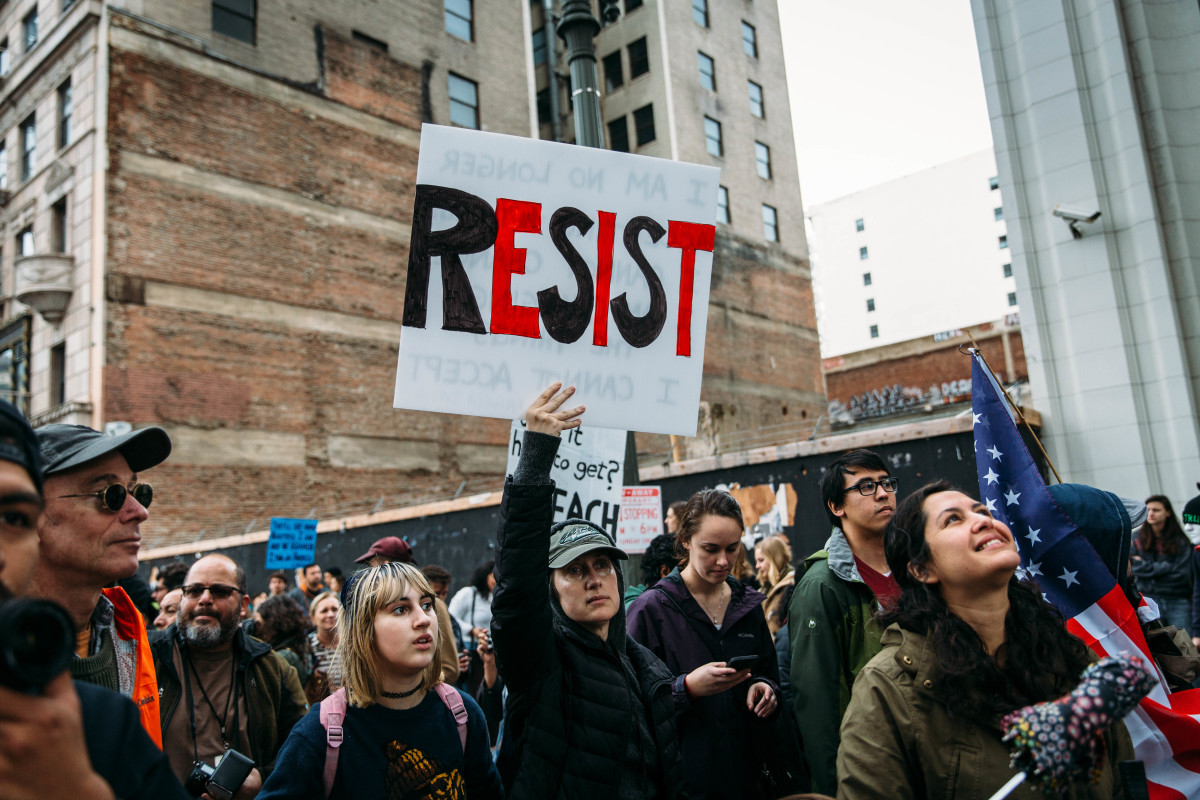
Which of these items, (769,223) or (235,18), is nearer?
(235,18)

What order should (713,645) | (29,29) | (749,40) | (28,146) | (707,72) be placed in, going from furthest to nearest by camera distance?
(749,40) → (707,72) → (29,29) → (28,146) → (713,645)

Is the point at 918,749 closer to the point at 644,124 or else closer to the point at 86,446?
the point at 86,446

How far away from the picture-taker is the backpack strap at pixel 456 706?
315 cm

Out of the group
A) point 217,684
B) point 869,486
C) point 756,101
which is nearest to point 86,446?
point 217,684

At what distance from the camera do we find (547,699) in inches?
119

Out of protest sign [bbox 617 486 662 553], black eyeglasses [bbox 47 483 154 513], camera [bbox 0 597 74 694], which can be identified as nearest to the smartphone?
black eyeglasses [bbox 47 483 154 513]

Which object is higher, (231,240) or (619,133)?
(619,133)

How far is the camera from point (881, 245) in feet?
279

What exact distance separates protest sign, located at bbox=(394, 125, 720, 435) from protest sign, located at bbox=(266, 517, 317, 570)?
35.7 ft

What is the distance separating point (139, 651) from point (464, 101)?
2933 centimetres

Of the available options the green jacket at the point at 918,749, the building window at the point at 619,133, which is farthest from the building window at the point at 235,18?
the green jacket at the point at 918,749

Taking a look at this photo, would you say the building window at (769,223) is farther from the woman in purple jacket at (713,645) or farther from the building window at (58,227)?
the woman in purple jacket at (713,645)

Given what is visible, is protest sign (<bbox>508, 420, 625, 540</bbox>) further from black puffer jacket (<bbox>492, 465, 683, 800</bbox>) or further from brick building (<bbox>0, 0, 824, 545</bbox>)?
brick building (<bbox>0, 0, 824, 545</bbox>)

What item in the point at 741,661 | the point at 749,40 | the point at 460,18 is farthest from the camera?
the point at 749,40
